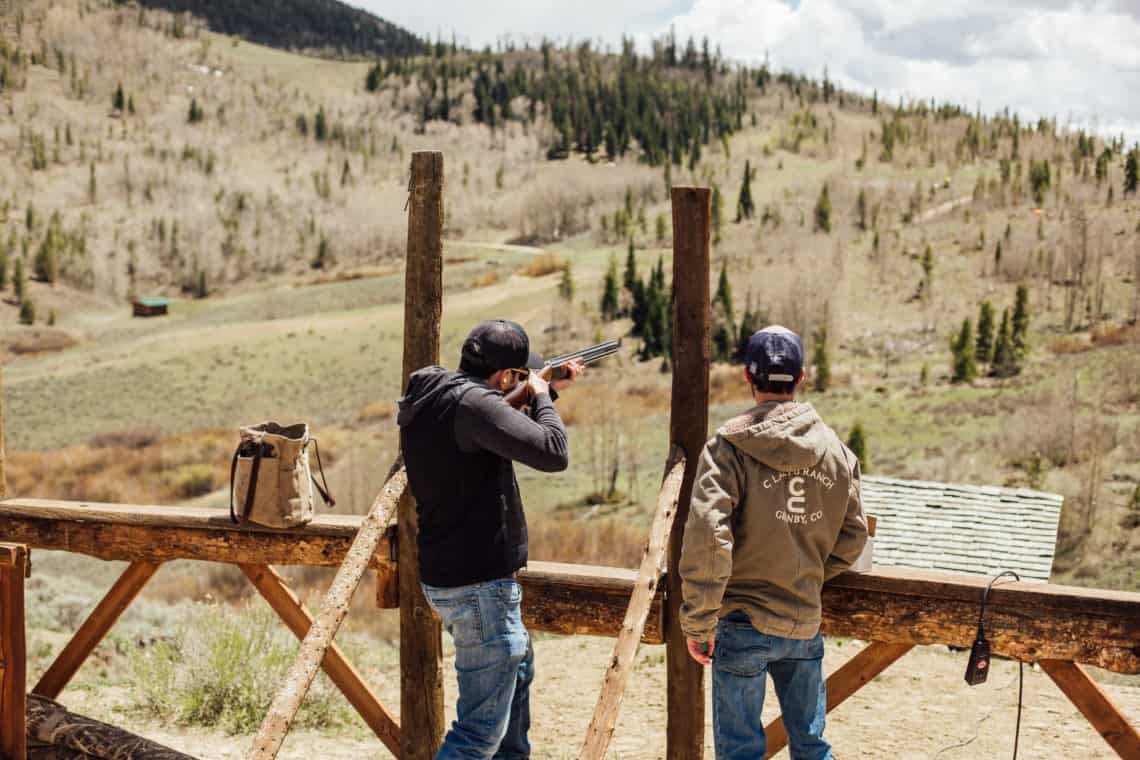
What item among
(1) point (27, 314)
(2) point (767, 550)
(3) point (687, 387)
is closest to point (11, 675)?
(3) point (687, 387)

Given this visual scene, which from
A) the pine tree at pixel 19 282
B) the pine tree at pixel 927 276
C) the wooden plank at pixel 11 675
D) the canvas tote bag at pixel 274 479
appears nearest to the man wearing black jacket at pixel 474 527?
the canvas tote bag at pixel 274 479

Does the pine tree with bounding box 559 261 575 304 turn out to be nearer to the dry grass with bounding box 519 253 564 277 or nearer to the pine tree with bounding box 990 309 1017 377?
the dry grass with bounding box 519 253 564 277

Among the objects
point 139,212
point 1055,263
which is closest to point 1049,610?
point 1055,263

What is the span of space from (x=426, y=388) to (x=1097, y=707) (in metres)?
2.47

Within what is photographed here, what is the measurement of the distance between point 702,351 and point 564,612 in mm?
1141

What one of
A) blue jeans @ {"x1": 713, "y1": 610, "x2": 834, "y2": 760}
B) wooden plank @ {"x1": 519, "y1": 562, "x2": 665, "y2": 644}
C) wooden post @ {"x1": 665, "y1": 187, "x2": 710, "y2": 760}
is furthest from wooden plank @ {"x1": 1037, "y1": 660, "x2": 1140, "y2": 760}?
wooden plank @ {"x1": 519, "y1": 562, "x2": 665, "y2": 644}

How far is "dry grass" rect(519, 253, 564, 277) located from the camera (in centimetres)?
5843

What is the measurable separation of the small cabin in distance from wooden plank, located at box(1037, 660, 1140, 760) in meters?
72.7

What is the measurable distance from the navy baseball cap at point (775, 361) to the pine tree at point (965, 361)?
25.4m

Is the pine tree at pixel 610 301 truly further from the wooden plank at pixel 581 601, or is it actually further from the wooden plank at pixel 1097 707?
the wooden plank at pixel 1097 707

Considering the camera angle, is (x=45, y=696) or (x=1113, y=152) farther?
(x=1113, y=152)

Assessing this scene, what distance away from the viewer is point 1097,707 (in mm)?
3693

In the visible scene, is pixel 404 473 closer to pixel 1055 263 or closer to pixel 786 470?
pixel 786 470

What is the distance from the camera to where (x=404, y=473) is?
4.01 m
